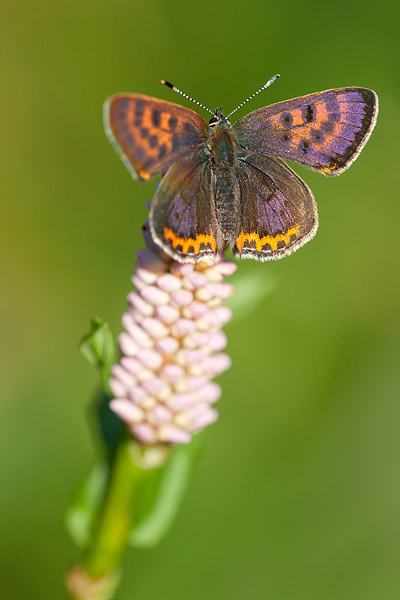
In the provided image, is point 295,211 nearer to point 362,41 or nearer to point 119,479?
point 119,479

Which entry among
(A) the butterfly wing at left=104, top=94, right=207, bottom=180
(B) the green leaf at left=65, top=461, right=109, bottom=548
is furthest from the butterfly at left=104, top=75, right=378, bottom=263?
(B) the green leaf at left=65, top=461, right=109, bottom=548

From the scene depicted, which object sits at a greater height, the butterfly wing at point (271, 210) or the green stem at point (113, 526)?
the butterfly wing at point (271, 210)

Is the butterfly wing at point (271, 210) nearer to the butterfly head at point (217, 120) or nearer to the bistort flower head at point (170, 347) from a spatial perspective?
the butterfly head at point (217, 120)

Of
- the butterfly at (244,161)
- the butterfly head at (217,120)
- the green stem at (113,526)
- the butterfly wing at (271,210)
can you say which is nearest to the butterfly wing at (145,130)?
the butterfly at (244,161)

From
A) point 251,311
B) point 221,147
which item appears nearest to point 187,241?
point 221,147

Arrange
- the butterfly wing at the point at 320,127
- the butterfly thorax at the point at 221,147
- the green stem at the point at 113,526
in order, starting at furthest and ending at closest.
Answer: the butterfly thorax at the point at 221,147 < the butterfly wing at the point at 320,127 < the green stem at the point at 113,526

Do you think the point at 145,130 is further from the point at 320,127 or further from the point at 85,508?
the point at 85,508
